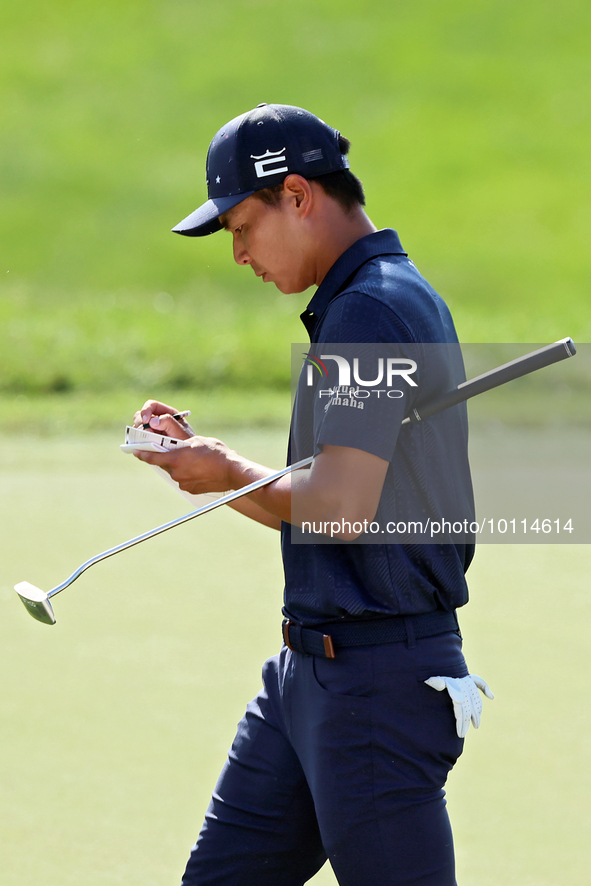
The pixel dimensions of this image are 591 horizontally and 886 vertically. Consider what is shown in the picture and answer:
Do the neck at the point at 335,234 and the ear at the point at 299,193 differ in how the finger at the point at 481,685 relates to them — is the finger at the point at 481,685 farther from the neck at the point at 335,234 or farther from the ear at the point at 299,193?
the ear at the point at 299,193

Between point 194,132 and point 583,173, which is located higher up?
point 194,132

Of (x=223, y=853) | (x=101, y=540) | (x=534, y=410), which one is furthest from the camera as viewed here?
(x=534, y=410)

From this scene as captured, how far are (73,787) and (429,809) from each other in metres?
1.66

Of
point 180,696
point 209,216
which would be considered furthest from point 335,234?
point 180,696

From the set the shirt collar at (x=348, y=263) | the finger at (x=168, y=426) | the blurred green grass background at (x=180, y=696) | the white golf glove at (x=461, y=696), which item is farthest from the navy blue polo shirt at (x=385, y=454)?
the blurred green grass background at (x=180, y=696)

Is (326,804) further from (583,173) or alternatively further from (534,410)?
(583,173)

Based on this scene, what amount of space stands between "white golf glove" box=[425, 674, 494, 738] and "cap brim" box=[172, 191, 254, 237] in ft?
2.65

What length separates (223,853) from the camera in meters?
2.03

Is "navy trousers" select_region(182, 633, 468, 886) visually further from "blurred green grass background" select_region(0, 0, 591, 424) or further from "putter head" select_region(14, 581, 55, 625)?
"blurred green grass background" select_region(0, 0, 591, 424)

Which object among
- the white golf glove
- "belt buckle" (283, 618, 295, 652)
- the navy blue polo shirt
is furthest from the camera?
"belt buckle" (283, 618, 295, 652)

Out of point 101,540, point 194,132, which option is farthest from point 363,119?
point 101,540

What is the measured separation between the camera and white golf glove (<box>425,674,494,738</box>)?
1788 millimetres

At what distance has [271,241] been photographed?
1890mm

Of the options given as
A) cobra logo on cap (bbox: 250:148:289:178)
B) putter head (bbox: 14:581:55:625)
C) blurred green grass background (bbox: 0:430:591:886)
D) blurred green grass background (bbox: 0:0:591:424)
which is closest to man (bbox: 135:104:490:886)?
cobra logo on cap (bbox: 250:148:289:178)
